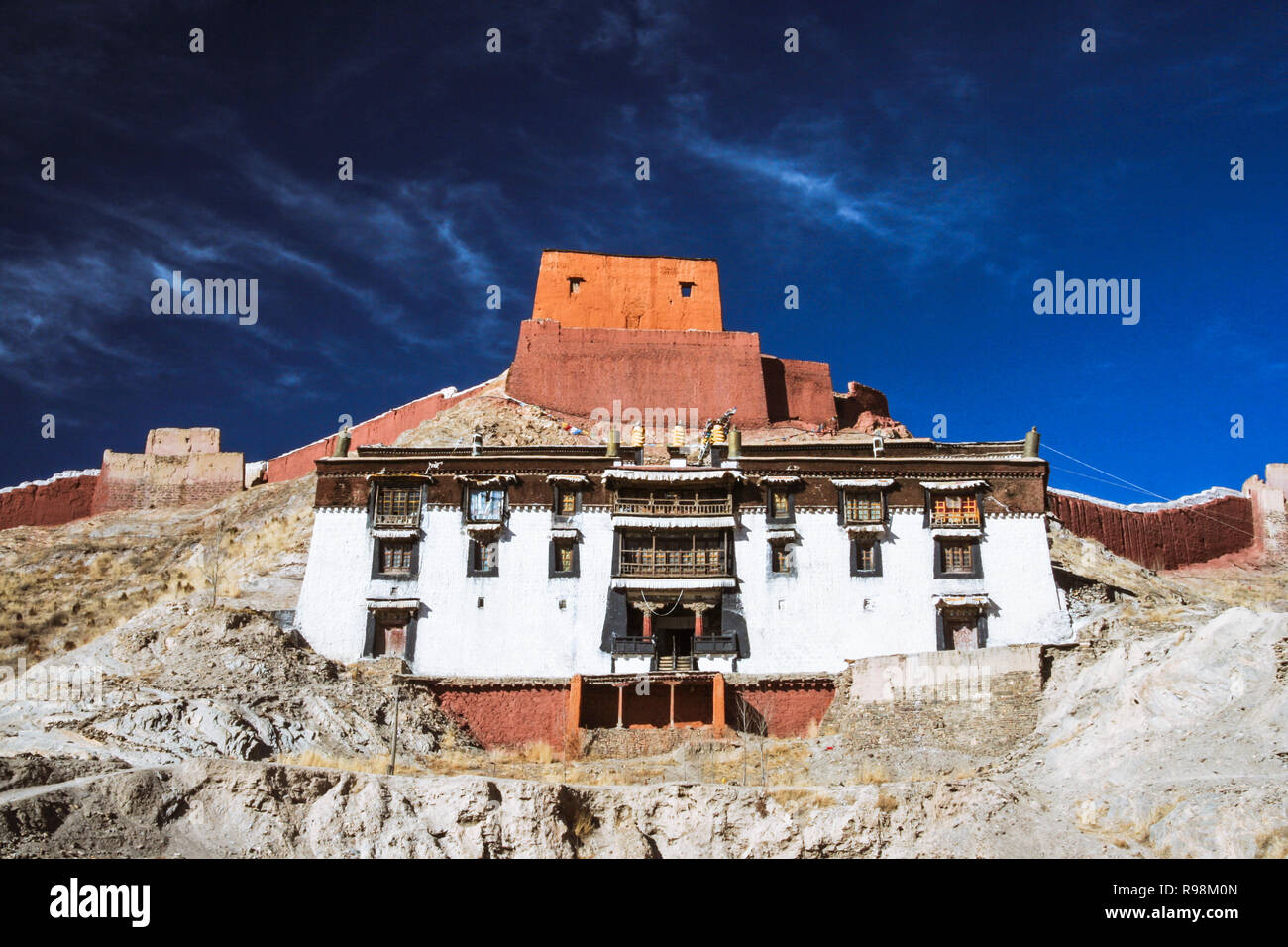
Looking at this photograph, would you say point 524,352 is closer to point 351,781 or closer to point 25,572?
point 25,572

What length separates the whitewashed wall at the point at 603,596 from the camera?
3406cm

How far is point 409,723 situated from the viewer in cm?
3078

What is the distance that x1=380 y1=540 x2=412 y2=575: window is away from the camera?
35.2 m

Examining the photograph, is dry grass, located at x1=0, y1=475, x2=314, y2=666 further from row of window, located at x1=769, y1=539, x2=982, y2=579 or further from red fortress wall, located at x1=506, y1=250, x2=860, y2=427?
row of window, located at x1=769, y1=539, x2=982, y2=579

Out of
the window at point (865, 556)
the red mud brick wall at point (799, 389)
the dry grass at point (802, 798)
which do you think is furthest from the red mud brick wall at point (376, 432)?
the dry grass at point (802, 798)

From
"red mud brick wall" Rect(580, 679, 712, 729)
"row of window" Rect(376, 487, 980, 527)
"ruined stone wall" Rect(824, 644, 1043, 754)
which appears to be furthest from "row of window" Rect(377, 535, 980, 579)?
"ruined stone wall" Rect(824, 644, 1043, 754)

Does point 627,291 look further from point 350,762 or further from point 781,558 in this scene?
point 350,762

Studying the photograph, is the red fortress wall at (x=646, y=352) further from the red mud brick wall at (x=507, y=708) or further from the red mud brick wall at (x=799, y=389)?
the red mud brick wall at (x=507, y=708)

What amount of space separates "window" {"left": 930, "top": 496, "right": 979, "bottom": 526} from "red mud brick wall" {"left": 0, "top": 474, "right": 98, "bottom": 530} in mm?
43271

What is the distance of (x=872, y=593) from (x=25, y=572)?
3589 cm

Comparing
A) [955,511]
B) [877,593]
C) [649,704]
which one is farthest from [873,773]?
[955,511]

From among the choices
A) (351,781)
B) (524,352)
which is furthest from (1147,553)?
(351,781)

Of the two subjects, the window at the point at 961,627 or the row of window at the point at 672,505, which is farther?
the row of window at the point at 672,505

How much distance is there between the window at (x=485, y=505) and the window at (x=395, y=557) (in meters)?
2.21
